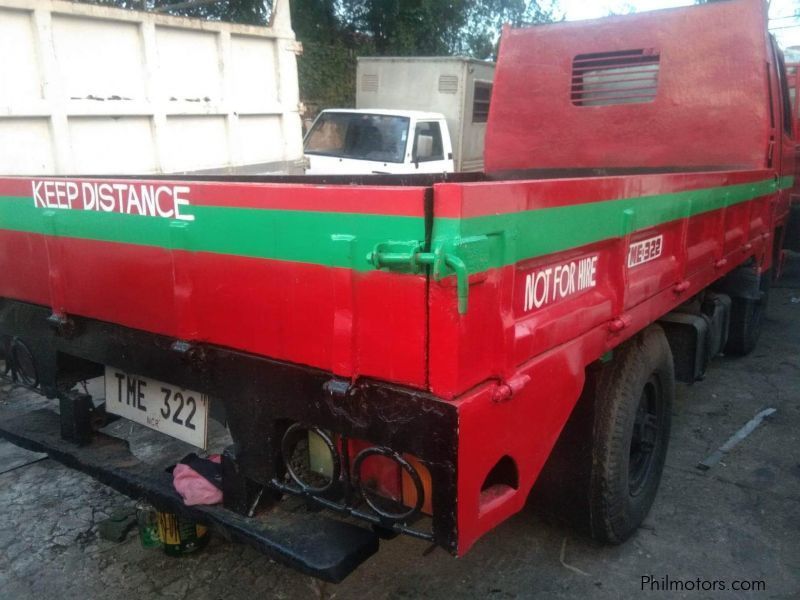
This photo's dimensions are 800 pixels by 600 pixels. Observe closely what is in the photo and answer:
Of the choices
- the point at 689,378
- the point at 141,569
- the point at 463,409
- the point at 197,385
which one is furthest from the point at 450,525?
the point at 689,378

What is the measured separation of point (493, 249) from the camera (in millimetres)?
1820

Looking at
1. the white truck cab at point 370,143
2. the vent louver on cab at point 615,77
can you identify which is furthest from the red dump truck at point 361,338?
the white truck cab at point 370,143

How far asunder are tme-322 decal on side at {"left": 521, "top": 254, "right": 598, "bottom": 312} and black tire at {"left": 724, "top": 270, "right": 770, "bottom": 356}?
11.1ft

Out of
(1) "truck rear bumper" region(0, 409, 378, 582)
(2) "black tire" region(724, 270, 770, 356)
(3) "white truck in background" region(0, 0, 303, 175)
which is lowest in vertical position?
(2) "black tire" region(724, 270, 770, 356)

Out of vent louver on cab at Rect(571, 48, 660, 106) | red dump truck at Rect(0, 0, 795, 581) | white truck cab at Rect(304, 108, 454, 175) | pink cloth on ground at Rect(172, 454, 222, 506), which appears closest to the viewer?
red dump truck at Rect(0, 0, 795, 581)

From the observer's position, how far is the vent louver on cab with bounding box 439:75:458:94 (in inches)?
495

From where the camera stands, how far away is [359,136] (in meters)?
9.93

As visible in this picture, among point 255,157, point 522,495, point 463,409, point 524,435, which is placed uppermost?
point 255,157

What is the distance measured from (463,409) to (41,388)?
2.08 metres

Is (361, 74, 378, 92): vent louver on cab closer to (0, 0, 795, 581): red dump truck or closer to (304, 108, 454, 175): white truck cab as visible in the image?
(304, 108, 454, 175): white truck cab

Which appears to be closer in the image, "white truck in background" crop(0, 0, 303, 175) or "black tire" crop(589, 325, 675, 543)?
"black tire" crop(589, 325, 675, 543)

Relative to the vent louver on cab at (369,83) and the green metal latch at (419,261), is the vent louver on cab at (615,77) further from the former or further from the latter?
the vent louver on cab at (369,83)

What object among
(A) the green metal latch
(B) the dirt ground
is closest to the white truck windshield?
(B) the dirt ground

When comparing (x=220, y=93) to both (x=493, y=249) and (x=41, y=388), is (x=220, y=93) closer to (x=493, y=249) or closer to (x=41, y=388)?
(x=41, y=388)
